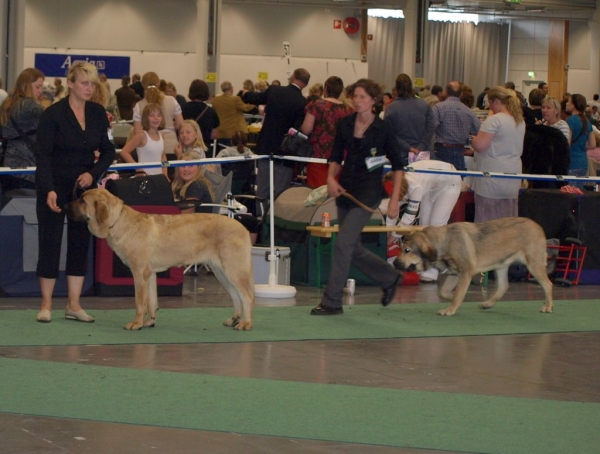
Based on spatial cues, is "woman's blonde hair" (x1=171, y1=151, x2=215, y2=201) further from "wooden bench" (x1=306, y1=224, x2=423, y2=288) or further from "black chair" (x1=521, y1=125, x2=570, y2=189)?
"black chair" (x1=521, y1=125, x2=570, y2=189)

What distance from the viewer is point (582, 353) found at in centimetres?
682

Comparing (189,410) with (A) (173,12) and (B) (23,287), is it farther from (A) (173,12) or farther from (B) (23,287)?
(A) (173,12)

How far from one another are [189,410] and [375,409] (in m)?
0.90


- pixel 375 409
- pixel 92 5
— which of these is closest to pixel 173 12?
pixel 92 5

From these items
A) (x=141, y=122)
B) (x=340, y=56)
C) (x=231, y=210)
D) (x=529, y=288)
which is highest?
(x=340, y=56)

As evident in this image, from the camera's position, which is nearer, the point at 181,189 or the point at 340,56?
the point at 181,189

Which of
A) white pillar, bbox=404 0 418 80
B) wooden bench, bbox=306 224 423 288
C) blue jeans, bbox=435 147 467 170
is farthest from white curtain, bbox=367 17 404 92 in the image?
wooden bench, bbox=306 224 423 288

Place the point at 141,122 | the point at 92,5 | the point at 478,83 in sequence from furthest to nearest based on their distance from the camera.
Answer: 1. the point at 478,83
2. the point at 92,5
3. the point at 141,122

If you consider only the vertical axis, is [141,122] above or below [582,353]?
above

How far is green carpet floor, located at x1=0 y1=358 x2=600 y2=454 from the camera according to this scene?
181 inches

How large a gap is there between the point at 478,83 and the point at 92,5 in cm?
1337

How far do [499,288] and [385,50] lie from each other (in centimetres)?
2262

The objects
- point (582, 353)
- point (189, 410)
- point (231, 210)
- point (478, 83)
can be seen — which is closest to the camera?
point (189, 410)

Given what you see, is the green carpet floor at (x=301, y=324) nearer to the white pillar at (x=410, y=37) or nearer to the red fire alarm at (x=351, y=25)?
the white pillar at (x=410, y=37)
